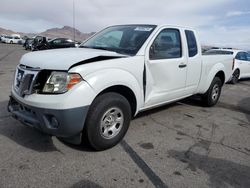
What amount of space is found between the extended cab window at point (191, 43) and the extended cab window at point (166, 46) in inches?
13.1

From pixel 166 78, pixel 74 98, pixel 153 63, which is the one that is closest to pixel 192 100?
pixel 166 78

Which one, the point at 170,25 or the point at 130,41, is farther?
the point at 170,25

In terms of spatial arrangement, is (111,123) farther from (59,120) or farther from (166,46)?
(166,46)

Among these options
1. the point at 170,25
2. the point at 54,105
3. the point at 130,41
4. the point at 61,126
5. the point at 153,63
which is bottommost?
→ the point at 61,126

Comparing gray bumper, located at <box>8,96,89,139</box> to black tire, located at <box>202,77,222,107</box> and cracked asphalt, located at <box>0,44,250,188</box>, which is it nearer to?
cracked asphalt, located at <box>0,44,250,188</box>

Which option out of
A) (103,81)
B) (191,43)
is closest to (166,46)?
(191,43)

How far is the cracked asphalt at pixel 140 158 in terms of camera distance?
2.75 meters

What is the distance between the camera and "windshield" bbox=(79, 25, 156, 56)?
389 cm

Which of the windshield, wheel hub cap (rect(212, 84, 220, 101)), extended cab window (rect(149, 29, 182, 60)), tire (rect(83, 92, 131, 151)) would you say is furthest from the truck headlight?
wheel hub cap (rect(212, 84, 220, 101))

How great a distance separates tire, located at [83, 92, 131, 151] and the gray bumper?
0.16 m

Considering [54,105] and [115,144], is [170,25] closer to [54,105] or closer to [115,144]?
[115,144]

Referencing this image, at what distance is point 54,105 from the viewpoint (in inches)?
110

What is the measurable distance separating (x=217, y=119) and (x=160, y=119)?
4.29 ft

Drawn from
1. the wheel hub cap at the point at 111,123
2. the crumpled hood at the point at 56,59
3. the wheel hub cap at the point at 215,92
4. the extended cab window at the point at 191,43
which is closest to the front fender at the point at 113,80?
the crumpled hood at the point at 56,59
